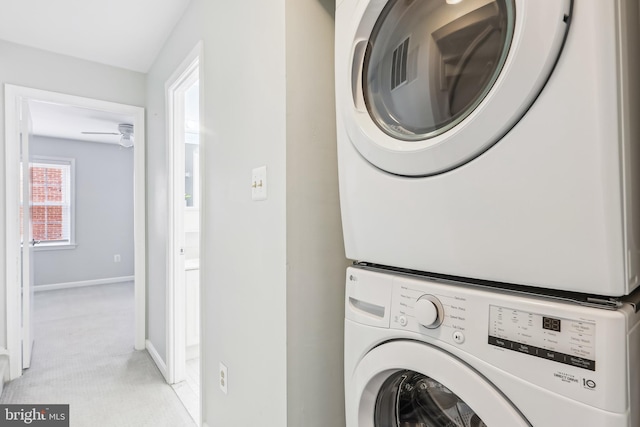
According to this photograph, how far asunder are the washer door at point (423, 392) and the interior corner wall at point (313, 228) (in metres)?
0.29

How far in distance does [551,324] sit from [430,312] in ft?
0.67

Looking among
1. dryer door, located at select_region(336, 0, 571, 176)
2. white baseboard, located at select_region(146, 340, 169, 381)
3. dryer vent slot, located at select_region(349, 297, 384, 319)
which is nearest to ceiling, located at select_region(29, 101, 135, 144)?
white baseboard, located at select_region(146, 340, 169, 381)

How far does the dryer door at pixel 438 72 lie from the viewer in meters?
0.53

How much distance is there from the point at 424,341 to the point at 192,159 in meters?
3.35

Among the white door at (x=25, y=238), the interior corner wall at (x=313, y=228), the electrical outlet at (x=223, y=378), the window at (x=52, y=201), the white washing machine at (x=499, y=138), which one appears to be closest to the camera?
the white washing machine at (x=499, y=138)

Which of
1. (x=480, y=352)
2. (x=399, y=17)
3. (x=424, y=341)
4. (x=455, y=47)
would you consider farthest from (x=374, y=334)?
(x=399, y=17)

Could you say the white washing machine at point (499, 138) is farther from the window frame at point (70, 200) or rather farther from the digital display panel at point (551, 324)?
the window frame at point (70, 200)

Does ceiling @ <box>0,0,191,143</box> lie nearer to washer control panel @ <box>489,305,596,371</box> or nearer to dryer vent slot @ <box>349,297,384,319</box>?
dryer vent slot @ <box>349,297,384,319</box>

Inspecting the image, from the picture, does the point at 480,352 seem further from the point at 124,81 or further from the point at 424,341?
the point at 124,81

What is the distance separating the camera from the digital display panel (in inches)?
21.1

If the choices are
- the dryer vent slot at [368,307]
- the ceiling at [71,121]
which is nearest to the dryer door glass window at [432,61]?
the dryer vent slot at [368,307]

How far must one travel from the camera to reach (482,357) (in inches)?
24.0

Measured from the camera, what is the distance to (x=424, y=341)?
703 mm

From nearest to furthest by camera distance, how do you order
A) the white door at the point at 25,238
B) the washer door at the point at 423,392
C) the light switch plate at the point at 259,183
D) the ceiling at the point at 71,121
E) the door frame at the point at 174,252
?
the washer door at the point at 423,392 → the light switch plate at the point at 259,183 → the door frame at the point at 174,252 → the white door at the point at 25,238 → the ceiling at the point at 71,121
